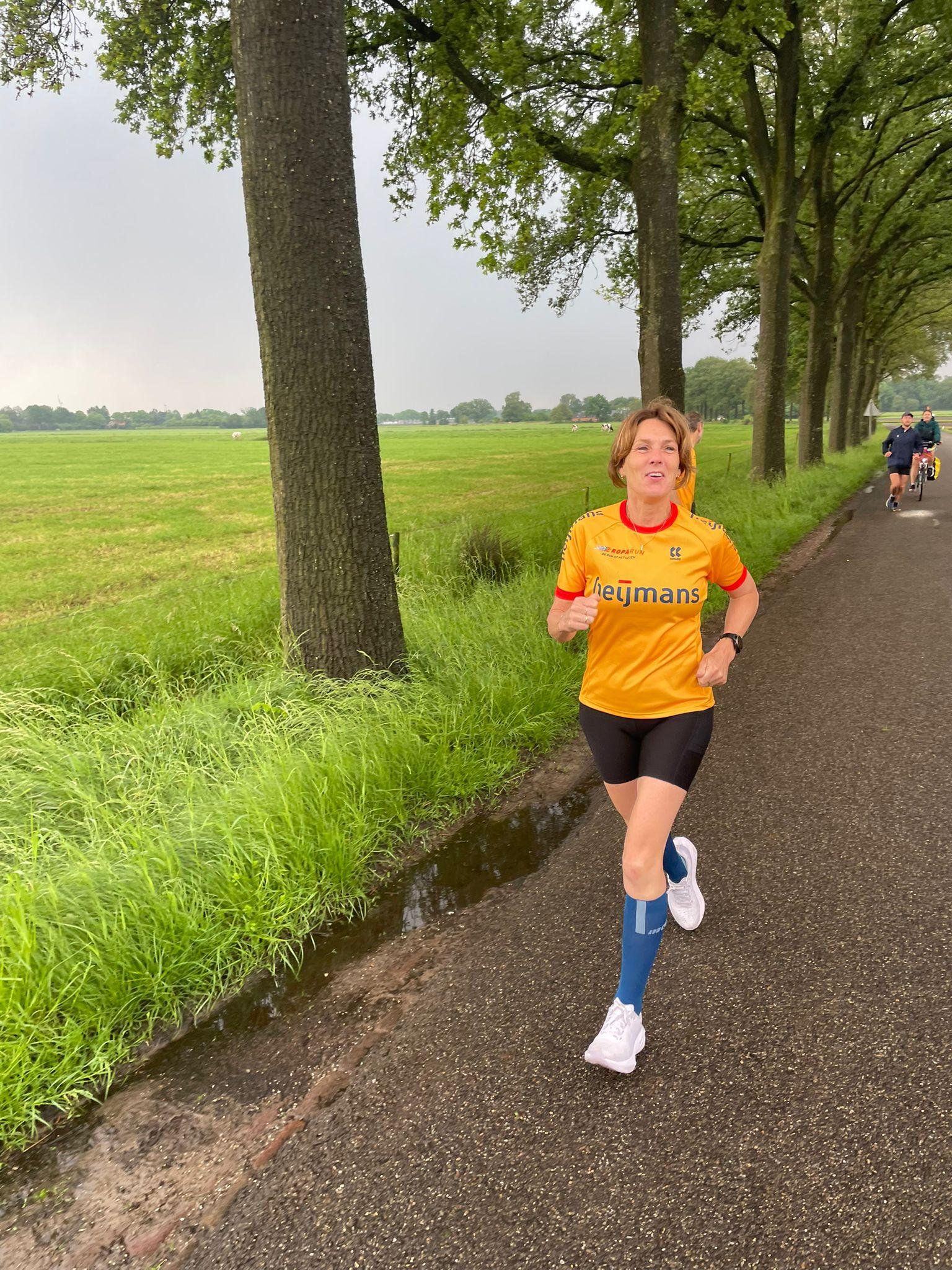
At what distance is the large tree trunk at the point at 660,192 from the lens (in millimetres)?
9125

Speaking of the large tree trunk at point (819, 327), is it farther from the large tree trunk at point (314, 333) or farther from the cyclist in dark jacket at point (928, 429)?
the large tree trunk at point (314, 333)

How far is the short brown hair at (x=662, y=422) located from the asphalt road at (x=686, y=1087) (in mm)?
1885

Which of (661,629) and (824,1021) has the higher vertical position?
(661,629)

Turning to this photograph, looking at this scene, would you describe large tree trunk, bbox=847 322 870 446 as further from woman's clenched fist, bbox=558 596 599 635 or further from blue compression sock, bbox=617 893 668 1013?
blue compression sock, bbox=617 893 668 1013

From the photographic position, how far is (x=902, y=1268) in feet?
5.65

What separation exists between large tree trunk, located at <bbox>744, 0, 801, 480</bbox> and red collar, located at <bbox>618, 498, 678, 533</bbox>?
14.2 m

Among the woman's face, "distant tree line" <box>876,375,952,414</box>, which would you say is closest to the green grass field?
the woman's face

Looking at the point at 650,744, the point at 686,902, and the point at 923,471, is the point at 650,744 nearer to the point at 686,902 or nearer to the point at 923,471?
the point at 686,902

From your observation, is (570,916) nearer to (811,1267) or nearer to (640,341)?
(811,1267)

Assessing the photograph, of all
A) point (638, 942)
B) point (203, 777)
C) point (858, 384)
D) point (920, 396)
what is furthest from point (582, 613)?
point (920, 396)

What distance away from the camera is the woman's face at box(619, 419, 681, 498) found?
2367 millimetres

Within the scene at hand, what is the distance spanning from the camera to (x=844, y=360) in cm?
2419

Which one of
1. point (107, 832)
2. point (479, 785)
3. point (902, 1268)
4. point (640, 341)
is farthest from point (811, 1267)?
point (640, 341)

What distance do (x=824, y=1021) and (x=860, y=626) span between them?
5735mm
